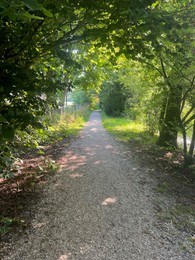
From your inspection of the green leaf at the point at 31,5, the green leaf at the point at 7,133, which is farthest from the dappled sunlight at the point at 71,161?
the green leaf at the point at 31,5

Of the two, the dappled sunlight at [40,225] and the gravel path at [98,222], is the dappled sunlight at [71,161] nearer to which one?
the gravel path at [98,222]

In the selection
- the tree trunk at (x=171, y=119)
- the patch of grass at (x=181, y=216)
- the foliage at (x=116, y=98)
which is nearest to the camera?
the patch of grass at (x=181, y=216)

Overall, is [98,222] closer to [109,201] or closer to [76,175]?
[109,201]

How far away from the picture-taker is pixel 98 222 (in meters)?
3.53

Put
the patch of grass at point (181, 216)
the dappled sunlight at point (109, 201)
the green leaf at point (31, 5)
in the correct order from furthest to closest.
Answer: the dappled sunlight at point (109, 201)
the patch of grass at point (181, 216)
the green leaf at point (31, 5)

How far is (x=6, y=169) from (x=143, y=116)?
8901 mm

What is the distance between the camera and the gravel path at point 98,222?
9.41 feet

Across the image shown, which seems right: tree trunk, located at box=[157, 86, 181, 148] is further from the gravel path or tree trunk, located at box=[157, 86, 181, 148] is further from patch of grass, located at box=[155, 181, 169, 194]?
the gravel path

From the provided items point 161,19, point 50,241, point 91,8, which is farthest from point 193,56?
point 50,241

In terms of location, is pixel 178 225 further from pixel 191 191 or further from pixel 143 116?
pixel 143 116

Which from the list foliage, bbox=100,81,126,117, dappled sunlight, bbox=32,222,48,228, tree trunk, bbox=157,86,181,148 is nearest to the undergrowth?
Result: dappled sunlight, bbox=32,222,48,228

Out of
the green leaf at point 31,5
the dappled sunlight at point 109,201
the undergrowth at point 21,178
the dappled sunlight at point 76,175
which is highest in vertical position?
the green leaf at point 31,5

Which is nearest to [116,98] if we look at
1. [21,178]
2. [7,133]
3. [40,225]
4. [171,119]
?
[171,119]

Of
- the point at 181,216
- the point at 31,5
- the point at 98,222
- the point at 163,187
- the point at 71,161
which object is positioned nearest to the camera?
the point at 31,5
